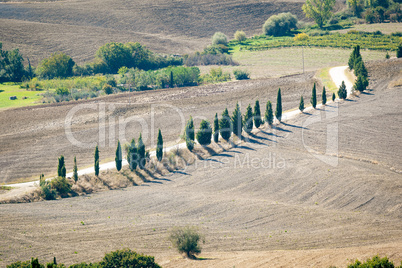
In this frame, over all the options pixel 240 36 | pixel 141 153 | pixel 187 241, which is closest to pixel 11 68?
pixel 240 36

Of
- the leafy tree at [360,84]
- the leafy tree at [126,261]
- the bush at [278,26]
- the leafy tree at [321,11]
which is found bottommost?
the leafy tree at [126,261]

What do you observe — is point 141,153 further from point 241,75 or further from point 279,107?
point 241,75

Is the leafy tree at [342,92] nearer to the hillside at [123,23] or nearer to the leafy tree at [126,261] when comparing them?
the leafy tree at [126,261]

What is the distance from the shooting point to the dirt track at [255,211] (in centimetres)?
2727

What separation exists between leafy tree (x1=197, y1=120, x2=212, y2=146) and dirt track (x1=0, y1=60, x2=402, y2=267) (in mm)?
3339

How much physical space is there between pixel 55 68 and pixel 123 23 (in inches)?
1596

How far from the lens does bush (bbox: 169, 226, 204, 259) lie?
2692 centimetres

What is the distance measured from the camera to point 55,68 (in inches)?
3716

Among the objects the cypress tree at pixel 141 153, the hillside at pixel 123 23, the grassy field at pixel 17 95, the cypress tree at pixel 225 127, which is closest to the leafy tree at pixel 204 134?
the cypress tree at pixel 225 127

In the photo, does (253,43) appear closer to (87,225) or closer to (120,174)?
(120,174)

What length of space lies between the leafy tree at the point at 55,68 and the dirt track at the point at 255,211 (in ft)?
188

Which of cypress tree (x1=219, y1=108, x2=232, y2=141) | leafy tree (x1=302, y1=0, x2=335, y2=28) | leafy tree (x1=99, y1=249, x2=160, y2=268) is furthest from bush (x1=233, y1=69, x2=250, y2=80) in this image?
leafy tree (x1=99, y1=249, x2=160, y2=268)

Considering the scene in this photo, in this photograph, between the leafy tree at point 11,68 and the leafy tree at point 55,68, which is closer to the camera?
the leafy tree at point 11,68

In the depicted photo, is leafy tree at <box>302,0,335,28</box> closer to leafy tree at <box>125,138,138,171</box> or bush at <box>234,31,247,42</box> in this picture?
bush at <box>234,31,247,42</box>
